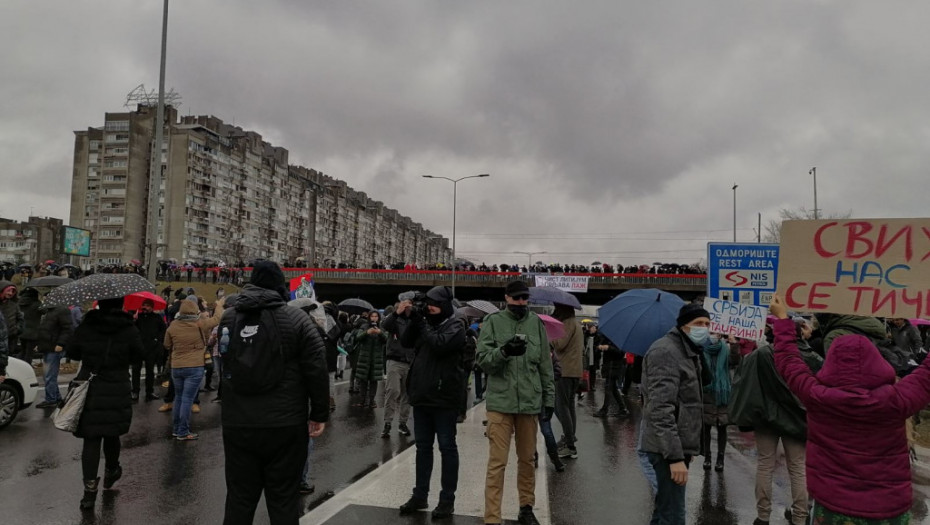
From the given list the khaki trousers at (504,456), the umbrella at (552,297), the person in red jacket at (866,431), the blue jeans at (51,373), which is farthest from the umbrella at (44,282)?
the person in red jacket at (866,431)

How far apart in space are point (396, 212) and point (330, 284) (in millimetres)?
119157

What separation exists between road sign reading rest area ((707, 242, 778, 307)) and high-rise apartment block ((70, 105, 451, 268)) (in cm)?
7607

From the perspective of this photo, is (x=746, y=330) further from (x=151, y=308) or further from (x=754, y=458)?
(x=151, y=308)

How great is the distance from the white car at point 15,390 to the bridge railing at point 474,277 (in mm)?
38671

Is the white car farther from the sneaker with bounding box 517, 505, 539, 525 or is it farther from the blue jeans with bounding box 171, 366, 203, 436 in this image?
the sneaker with bounding box 517, 505, 539, 525

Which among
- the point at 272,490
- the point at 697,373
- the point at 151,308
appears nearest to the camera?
the point at 272,490

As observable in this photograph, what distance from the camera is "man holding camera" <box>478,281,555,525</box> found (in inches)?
188

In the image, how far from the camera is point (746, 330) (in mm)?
8297

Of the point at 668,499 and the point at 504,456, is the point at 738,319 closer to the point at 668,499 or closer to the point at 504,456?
the point at 504,456

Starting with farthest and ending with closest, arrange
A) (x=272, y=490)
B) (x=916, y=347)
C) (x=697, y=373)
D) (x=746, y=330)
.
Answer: (x=916, y=347), (x=746, y=330), (x=697, y=373), (x=272, y=490)

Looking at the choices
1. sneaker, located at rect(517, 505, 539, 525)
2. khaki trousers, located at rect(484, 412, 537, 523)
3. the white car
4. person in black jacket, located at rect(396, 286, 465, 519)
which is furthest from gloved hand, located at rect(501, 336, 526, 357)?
the white car

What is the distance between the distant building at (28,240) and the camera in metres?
109

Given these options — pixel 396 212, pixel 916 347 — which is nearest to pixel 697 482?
pixel 916 347

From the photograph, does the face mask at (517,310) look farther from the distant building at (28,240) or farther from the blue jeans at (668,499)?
the distant building at (28,240)
